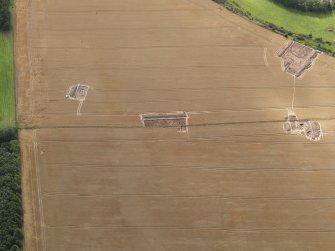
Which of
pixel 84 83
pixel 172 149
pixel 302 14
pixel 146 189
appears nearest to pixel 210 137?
pixel 172 149

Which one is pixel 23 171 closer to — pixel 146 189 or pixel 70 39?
pixel 146 189

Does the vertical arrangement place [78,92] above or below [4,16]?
below

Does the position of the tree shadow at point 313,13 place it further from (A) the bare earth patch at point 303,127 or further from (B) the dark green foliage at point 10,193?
(B) the dark green foliage at point 10,193

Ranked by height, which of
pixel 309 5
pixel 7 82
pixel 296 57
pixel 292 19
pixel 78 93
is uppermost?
pixel 309 5

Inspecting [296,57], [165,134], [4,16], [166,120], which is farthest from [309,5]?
[4,16]

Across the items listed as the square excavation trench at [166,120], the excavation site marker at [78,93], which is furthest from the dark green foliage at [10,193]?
the square excavation trench at [166,120]

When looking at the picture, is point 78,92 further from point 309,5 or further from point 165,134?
point 309,5

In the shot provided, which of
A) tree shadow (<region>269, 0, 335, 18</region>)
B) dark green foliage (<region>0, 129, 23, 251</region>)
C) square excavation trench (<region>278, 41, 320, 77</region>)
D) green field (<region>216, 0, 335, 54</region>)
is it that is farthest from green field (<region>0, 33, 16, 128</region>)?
tree shadow (<region>269, 0, 335, 18</region>)
